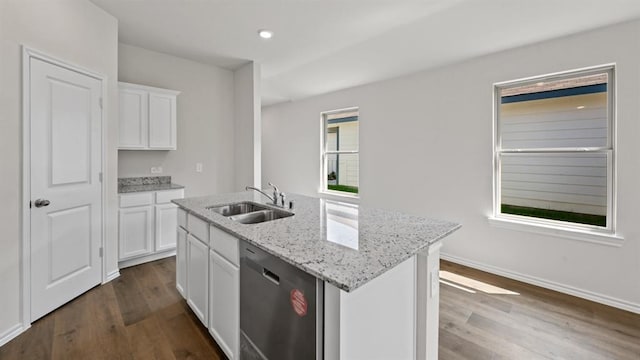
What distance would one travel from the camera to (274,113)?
637 centimetres

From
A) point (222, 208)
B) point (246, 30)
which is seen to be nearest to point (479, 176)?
point (222, 208)

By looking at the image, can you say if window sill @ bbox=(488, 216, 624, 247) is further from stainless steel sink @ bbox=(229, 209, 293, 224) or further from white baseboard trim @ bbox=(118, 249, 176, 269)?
white baseboard trim @ bbox=(118, 249, 176, 269)

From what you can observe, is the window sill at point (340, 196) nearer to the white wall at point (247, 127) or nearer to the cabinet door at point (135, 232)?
the white wall at point (247, 127)

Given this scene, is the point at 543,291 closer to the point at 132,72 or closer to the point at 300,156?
the point at 300,156

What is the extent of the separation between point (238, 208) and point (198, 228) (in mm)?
433

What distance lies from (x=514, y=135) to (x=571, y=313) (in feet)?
6.12

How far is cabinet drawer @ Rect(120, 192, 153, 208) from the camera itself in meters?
3.10

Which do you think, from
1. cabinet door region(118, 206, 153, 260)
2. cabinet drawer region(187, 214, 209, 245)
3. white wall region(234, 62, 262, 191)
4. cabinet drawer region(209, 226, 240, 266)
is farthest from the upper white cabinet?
cabinet drawer region(209, 226, 240, 266)

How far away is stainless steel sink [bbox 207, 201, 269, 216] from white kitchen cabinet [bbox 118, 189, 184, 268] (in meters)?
1.20

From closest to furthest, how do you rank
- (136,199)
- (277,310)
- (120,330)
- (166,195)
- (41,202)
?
(277,310), (120,330), (41,202), (136,199), (166,195)

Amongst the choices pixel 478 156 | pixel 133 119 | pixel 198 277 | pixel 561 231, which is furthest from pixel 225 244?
pixel 561 231

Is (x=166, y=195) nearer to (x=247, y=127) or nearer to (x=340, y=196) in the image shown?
(x=247, y=127)

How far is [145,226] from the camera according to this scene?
3273 mm

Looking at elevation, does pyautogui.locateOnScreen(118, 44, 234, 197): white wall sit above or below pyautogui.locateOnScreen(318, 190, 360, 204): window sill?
above
